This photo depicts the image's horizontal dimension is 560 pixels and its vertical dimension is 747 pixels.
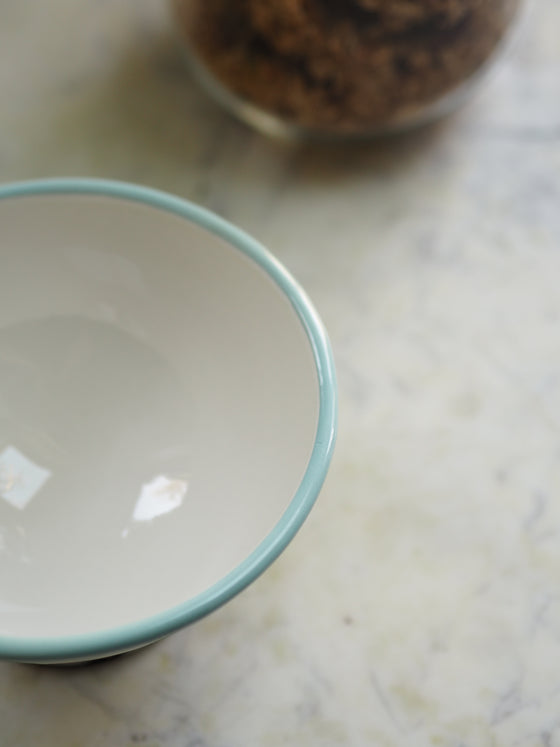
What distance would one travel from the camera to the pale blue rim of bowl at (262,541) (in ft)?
1.08

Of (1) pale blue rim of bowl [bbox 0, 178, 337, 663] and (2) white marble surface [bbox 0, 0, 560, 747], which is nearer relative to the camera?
(1) pale blue rim of bowl [bbox 0, 178, 337, 663]

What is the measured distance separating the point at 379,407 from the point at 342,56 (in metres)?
0.23

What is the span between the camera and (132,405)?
0.50 m

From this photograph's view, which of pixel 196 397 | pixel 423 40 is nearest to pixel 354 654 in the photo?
pixel 196 397

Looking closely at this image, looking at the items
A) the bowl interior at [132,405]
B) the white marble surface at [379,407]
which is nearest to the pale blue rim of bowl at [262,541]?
the bowl interior at [132,405]

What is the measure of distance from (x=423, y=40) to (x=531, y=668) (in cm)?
40

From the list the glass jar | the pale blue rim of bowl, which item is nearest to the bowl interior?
the pale blue rim of bowl

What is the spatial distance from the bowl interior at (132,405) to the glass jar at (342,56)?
0.54ft

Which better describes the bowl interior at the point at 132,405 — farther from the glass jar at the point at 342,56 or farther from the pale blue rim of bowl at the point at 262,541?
the glass jar at the point at 342,56

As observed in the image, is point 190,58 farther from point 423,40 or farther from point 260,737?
point 260,737

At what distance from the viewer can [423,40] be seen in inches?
20.7

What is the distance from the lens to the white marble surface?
0.45 m

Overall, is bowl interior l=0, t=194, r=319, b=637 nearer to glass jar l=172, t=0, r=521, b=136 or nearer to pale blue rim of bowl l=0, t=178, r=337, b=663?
pale blue rim of bowl l=0, t=178, r=337, b=663

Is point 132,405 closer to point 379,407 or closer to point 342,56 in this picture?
point 379,407
